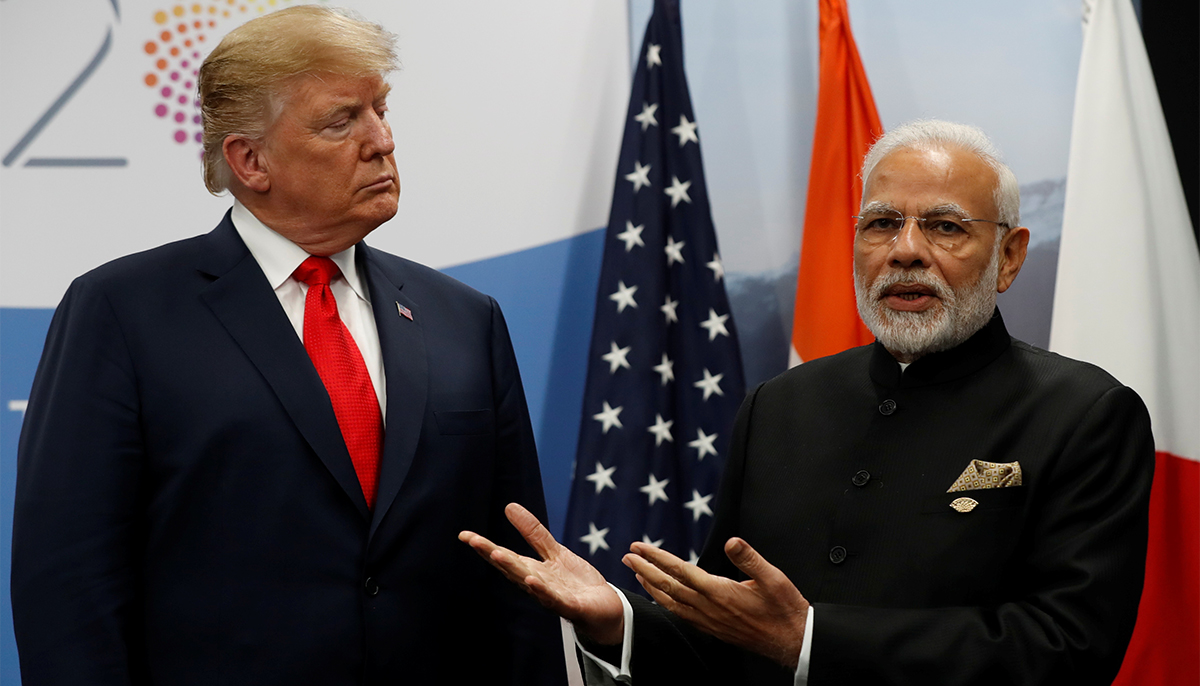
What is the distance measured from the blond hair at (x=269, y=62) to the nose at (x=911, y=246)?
1.02 meters

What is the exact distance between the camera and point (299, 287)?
1.85 m

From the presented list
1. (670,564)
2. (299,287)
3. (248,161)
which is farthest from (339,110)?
(670,564)

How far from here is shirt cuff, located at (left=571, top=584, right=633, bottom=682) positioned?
1881 mm

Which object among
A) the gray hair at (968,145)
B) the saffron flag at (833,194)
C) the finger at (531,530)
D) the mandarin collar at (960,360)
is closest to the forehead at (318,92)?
the finger at (531,530)

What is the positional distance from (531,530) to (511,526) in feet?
0.64

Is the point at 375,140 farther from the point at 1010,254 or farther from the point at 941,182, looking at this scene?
the point at 1010,254

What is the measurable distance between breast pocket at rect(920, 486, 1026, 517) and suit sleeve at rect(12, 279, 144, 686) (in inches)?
52.8

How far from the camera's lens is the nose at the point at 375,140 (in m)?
1.84

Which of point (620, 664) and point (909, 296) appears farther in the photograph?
point (909, 296)

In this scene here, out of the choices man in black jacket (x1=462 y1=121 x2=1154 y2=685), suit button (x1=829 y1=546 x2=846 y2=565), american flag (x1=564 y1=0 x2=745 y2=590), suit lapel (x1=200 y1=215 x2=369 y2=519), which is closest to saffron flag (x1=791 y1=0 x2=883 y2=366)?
american flag (x1=564 y1=0 x2=745 y2=590)

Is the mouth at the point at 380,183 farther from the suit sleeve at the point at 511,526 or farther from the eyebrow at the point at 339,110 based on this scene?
the suit sleeve at the point at 511,526

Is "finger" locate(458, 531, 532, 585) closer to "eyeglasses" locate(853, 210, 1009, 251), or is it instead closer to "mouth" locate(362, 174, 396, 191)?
"mouth" locate(362, 174, 396, 191)

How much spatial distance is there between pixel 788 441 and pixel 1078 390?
21.6 inches

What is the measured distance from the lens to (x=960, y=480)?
184 centimetres
